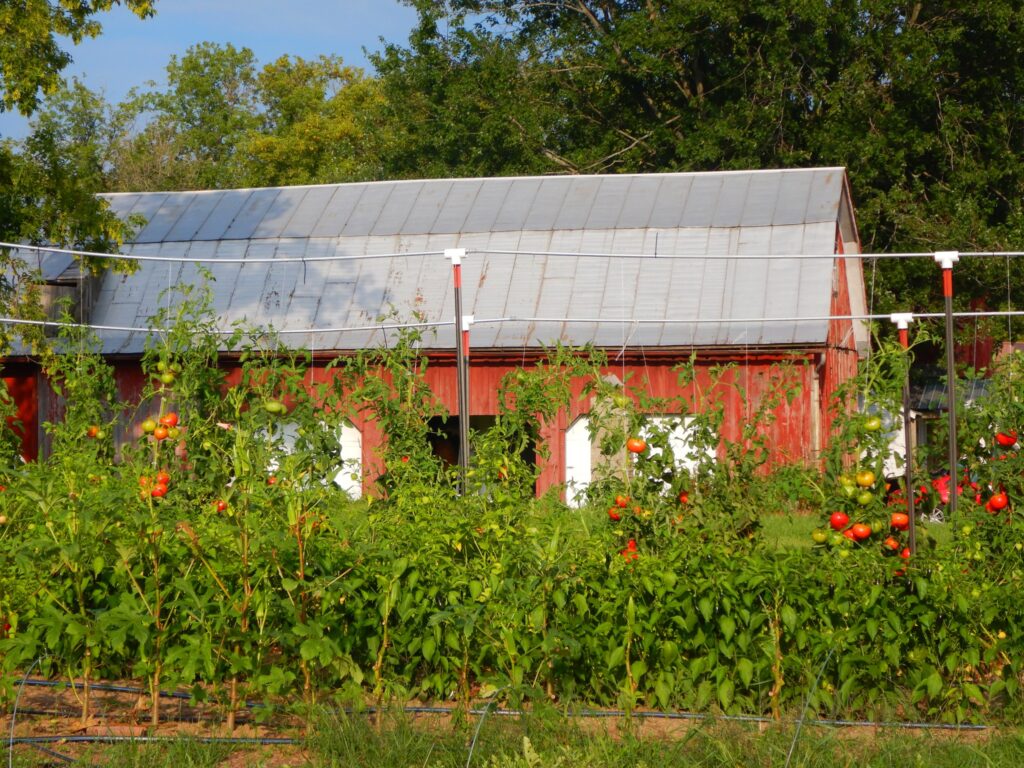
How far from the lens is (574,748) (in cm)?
448

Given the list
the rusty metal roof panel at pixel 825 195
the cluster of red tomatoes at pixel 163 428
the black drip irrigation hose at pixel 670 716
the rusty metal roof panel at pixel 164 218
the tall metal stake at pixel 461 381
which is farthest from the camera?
the rusty metal roof panel at pixel 164 218

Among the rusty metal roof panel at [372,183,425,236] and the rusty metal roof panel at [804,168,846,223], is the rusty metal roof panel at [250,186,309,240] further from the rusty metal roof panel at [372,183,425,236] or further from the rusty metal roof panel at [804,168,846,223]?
the rusty metal roof panel at [804,168,846,223]

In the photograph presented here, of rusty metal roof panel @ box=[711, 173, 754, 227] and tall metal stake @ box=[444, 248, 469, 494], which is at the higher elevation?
rusty metal roof panel @ box=[711, 173, 754, 227]

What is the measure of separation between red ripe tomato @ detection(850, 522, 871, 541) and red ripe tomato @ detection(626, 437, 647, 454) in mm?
1156

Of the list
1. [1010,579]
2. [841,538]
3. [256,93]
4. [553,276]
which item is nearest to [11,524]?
[841,538]

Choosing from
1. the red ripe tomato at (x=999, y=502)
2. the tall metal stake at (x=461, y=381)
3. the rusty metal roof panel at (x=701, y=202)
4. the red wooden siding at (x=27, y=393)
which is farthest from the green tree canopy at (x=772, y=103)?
the red ripe tomato at (x=999, y=502)

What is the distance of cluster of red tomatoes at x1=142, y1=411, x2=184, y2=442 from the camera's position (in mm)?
6543

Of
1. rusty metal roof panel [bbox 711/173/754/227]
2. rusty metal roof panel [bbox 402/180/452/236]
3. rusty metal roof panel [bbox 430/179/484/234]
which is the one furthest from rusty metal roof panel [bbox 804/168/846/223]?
rusty metal roof panel [bbox 402/180/452/236]

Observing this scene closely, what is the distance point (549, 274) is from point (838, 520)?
10.5m

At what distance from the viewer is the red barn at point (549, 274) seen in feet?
48.6

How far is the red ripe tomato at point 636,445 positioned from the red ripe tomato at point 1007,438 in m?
1.84

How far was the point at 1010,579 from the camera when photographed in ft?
17.6

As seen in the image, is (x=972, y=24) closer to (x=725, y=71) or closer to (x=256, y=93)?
(x=725, y=71)

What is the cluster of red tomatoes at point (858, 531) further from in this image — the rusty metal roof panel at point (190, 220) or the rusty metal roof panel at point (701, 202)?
the rusty metal roof panel at point (190, 220)
